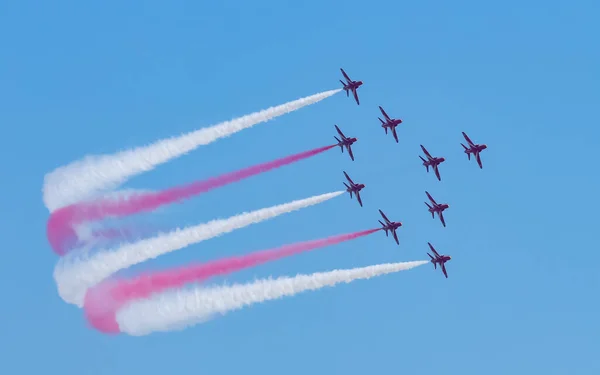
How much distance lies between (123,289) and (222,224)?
706cm

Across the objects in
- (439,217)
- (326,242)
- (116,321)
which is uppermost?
(439,217)

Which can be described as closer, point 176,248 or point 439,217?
point 176,248

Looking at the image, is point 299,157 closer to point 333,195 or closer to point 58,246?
point 333,195

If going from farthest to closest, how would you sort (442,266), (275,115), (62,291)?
(442,266)
(275,115)
(62,291)

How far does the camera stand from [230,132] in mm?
68000

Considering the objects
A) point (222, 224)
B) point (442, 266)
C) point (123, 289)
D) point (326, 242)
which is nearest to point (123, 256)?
point (123, 289)

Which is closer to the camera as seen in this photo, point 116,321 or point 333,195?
point 116,321

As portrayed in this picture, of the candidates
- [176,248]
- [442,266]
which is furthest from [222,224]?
[442,266]

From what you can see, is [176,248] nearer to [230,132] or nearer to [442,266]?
[230,132]

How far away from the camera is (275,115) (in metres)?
68.8

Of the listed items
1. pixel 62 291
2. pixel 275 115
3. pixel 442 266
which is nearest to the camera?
pixel 62 291

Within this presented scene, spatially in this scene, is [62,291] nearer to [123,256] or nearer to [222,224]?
[123,256]

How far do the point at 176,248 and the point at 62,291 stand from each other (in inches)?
282

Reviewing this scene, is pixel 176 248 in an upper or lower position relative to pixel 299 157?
lower
